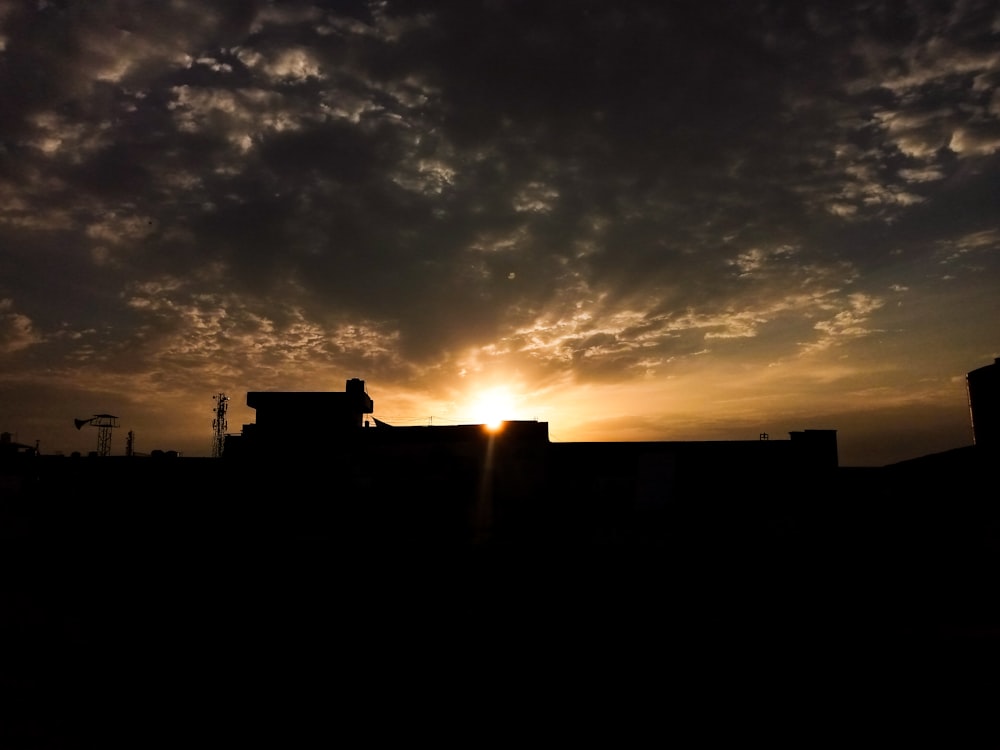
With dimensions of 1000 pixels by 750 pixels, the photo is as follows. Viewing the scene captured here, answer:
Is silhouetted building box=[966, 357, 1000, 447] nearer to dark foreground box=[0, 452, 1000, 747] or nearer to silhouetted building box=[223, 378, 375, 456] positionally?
dark foreground box=[0, 452, 1000, 747]

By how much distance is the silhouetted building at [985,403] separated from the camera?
23.8 meters

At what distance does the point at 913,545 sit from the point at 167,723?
20627 millimetres

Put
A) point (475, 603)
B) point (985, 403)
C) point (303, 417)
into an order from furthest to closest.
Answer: point (303, 417)
point (985, 403)
point (475, 603)

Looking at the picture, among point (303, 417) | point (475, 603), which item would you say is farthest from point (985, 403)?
point (303, 417)

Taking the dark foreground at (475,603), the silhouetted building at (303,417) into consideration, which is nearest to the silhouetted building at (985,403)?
the dark foreground at (475,603)

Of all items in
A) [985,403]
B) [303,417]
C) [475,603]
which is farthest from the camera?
[303,417]

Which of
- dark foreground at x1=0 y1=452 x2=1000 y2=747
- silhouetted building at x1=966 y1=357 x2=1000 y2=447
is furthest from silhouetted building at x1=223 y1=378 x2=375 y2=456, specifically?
silhouetted building at x1=966 y1=357 x2=1000 y2=447

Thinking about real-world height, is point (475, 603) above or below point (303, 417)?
below

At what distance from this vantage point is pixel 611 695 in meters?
10.9

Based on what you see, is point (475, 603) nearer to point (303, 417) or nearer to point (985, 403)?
point (985, 403)

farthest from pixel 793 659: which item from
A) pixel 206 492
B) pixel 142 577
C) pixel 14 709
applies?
pixel 206 492

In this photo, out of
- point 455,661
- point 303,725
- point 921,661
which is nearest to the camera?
point 303,725

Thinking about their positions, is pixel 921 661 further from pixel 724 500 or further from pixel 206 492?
pixel 206 492

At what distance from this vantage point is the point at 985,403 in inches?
953
